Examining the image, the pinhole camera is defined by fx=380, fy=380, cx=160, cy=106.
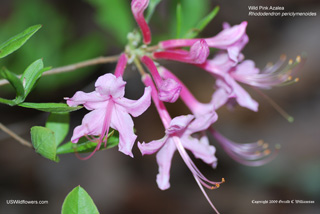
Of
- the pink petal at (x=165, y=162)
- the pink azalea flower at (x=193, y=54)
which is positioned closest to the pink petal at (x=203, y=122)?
the pink petal at (x=165, y=162)

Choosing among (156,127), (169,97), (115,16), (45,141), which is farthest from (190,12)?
(156,127)

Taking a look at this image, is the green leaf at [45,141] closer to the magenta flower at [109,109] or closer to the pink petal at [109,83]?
the magenta flower at [109,109]

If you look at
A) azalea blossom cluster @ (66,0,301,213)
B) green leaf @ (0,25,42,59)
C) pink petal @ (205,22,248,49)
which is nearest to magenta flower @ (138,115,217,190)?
azalea blossom cluster @ (66,0,301,213)

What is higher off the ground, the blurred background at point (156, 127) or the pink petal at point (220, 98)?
the blurred background at point (156, 127)

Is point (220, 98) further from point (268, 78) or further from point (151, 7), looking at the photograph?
point (151, 7)

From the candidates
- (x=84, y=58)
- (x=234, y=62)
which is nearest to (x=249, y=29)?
(x=84, y=58)

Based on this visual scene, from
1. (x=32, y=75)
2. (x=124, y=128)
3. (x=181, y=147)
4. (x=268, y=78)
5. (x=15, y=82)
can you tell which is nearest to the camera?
(x=15, y=82)
